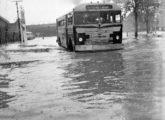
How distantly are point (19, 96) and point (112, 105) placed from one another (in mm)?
2947

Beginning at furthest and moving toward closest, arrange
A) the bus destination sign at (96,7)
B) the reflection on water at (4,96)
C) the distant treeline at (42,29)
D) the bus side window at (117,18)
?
the distant treeline at (42,29) → the bus side window at (117,18) → the bus destination sign at (96,7) → the reflection on water at (4,96)

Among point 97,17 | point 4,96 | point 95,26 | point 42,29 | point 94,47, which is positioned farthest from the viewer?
point 42,29

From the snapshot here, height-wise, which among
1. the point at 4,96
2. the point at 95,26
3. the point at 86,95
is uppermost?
the point at 95,26

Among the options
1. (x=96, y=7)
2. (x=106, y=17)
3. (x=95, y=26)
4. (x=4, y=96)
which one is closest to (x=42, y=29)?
(x=96, y=7)

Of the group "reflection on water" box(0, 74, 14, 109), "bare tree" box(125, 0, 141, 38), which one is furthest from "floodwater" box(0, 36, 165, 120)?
"bare tree" box(125, 0, 141, 38)

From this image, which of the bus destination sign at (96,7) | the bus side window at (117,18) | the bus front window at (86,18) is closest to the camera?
the bus front window at (86,18)

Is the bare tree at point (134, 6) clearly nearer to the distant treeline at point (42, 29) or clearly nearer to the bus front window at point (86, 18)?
the bus front window at point (86, 18)

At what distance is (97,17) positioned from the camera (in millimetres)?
22172

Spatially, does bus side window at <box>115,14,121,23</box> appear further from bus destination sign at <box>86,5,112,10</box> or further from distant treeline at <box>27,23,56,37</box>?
distant treeline at <box>27,23,56,37</box>

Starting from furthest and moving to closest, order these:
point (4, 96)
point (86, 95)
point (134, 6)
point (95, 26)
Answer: point (134, 6) → point (95, 26) → point (4, 96) → point (86, 95)

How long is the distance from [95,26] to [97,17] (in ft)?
2.10

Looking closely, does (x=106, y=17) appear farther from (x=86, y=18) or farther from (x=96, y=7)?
(x=86, y=18)

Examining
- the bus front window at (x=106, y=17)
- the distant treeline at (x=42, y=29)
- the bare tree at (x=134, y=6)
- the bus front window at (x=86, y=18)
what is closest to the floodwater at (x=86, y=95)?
the bus front window at (x=86, y=18)

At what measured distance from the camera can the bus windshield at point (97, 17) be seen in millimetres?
21967
